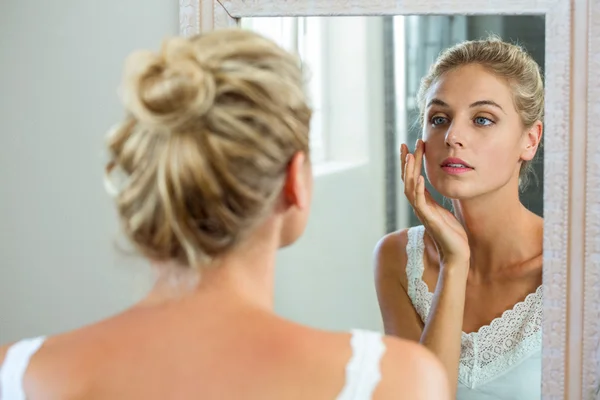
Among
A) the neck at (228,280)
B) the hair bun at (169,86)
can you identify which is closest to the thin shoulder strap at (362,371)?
the neck at (228,280)

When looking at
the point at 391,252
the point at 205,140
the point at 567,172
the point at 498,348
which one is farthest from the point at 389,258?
the point at 205,140

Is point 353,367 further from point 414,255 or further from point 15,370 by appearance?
point 414,255

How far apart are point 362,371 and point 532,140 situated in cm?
72

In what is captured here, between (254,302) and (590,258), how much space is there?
80cm

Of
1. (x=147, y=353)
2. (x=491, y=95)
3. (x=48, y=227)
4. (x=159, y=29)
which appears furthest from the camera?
(x=48, y=227)

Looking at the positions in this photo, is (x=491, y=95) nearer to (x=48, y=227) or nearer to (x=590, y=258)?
(x=590, y=258)

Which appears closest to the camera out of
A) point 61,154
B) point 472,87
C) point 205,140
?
point 205,140

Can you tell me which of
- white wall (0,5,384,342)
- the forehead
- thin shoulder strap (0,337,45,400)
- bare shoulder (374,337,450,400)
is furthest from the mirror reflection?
thin shoulder strap (0,337,45,400)

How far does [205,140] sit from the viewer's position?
2.98 feet

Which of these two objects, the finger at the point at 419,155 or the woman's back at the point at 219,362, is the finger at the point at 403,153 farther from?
the woman's back at the point at 219,362

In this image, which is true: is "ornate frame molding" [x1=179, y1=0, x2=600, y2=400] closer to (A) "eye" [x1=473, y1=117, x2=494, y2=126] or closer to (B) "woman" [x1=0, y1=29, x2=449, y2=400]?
(A) "eye" [x1=473, y1=117, x2=494, y2=126]

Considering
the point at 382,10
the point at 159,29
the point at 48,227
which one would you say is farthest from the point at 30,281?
the point at 382,10

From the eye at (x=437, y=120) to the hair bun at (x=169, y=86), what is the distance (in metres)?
0.65

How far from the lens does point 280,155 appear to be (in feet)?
3.10
